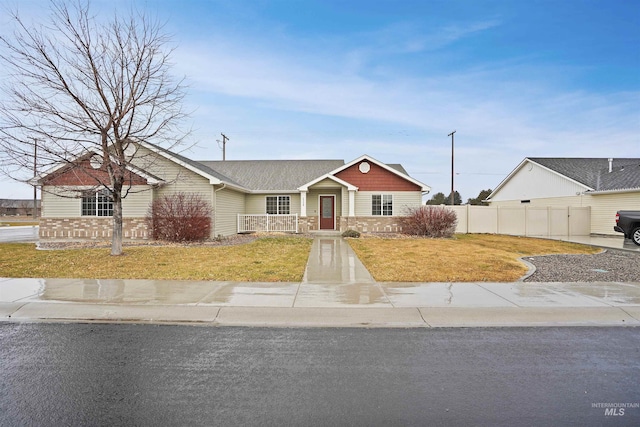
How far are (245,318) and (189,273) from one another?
4028 mm

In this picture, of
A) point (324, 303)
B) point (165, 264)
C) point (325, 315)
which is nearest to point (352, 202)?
point (165, 264)

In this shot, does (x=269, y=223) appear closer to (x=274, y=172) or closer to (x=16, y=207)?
(x=274, y=172)

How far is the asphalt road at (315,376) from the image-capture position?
315cm

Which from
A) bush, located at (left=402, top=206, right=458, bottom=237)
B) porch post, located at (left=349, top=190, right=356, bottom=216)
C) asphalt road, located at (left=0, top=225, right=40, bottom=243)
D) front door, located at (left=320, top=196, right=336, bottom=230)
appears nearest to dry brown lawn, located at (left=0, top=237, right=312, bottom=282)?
asphalt road, located at (left=0, top=225, right=40, bottom=243)

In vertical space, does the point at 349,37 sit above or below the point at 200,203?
above

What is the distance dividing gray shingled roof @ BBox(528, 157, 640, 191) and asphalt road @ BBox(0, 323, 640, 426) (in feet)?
74.6

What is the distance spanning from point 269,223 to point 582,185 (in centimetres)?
2138

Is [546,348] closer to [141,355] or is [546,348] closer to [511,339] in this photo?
[511,339]

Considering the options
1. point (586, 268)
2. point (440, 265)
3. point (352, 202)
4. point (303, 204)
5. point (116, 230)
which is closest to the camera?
point (586, 268)

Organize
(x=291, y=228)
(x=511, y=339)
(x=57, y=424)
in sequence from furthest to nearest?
(x=291, y=228)
(x=511, y=339)
(x=57, y=424)

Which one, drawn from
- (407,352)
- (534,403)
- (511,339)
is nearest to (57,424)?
(407,352)

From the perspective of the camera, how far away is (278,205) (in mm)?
24797

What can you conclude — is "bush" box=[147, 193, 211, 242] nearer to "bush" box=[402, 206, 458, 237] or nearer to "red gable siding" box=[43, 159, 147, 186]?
"red gable siding" box=[43, 159, 147, 186]

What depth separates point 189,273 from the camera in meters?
9.30
